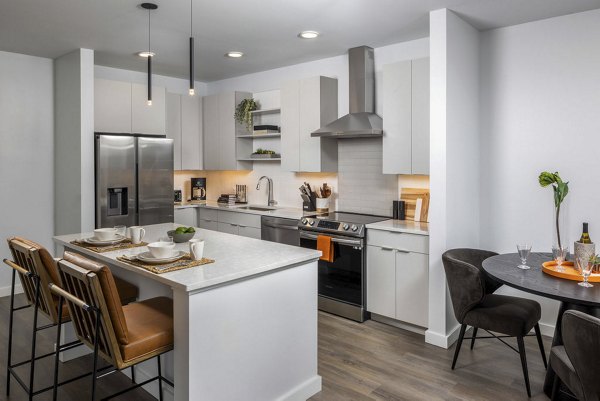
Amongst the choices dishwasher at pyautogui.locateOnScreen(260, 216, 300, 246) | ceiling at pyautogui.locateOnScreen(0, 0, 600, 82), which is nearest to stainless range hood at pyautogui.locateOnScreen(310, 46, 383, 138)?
ceiling at pyautogui.locateOnScreen(0, 0, 600, 82)

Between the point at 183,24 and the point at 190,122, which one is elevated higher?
the point at 183,24

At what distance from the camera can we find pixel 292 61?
17.0 feet

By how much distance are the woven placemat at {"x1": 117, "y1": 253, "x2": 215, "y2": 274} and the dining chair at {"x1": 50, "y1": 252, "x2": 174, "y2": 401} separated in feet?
0.86

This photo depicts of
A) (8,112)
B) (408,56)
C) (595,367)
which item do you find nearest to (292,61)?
(408,56)

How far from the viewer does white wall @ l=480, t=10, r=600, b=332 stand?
3.47 m

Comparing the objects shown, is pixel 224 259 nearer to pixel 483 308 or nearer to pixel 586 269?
pixel 483 308

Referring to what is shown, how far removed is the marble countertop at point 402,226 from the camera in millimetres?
3717

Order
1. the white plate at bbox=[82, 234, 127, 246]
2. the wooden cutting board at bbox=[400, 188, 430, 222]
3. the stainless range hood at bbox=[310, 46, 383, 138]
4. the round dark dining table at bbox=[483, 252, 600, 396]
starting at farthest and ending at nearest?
the stainless range hood at bbox=[310, 46, 383, 138]
the wooden cutting board at bbox=[400, 188, 430, 222]
the white plate at bbox=[82, 234, 127, 246]
the round dark dining table at bbox=[483, 252, 600, 396]

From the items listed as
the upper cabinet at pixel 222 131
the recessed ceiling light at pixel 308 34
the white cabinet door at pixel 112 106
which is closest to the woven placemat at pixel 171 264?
the recessed ceiling light at pixel 308 34

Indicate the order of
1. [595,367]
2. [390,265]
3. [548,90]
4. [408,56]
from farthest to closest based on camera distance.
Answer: [408,56] → [390,265] → [548,90] → [595,367]

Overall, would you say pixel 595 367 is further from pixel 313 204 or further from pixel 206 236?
pixel 313 204

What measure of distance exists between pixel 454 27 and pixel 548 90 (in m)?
0.98

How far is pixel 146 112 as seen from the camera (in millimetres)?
5305

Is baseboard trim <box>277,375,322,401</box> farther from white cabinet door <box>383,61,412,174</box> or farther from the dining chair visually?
white cabinet door <box>383,61,412,174</box>
